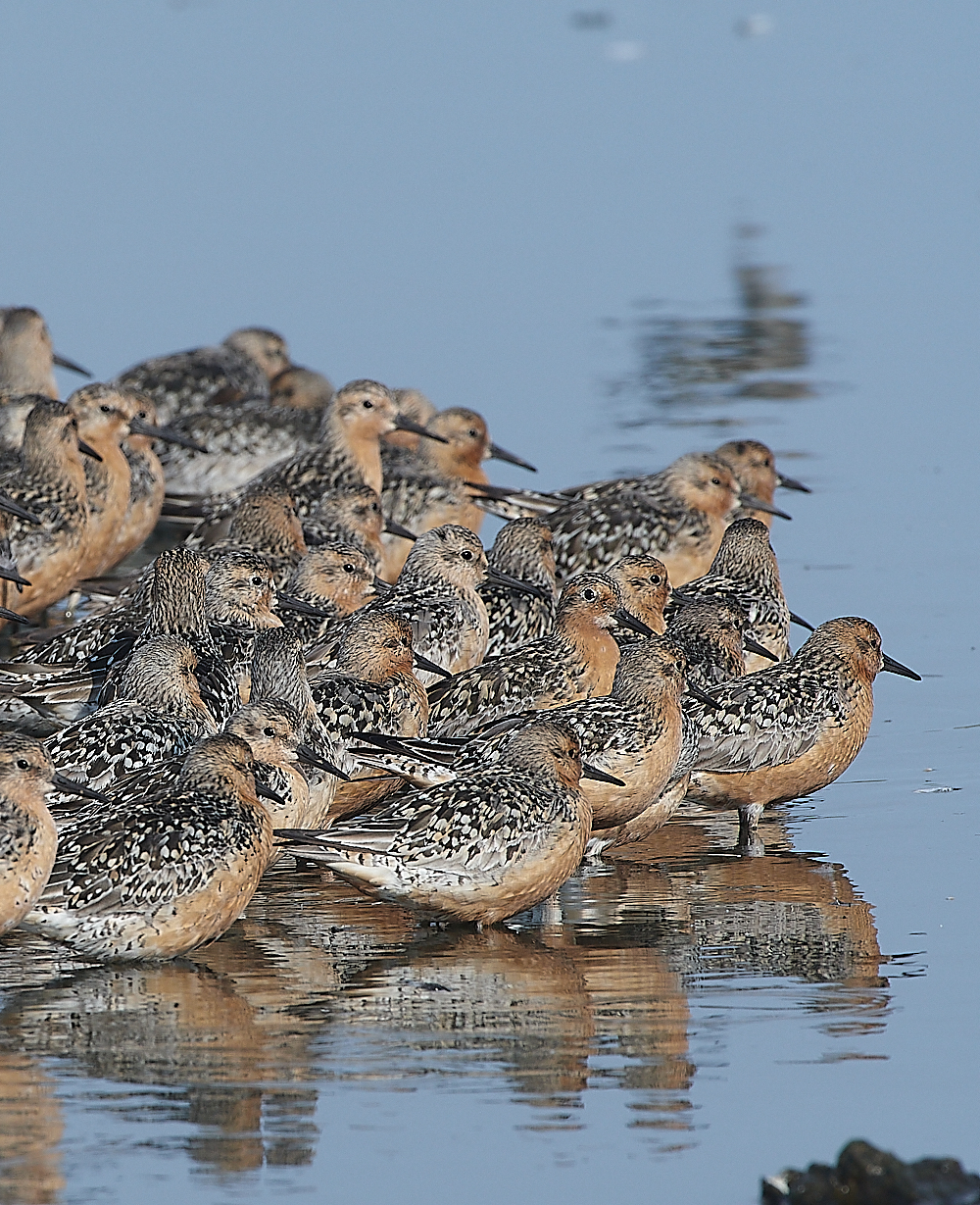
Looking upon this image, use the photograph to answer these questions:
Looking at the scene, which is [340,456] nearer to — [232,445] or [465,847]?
[232,445]

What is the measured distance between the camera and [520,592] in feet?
38.4

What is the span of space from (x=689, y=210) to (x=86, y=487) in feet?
61.0

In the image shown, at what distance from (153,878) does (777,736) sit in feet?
10.1

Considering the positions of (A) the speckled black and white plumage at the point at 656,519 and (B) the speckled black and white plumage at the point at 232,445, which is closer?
(A) the speckled black and white plumage at the point at 656,519

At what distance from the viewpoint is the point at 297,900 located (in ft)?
27.5

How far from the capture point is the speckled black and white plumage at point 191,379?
18.2 m

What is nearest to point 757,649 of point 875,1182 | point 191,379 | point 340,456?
point 340,456

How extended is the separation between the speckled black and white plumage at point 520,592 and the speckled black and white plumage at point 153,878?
3936mm

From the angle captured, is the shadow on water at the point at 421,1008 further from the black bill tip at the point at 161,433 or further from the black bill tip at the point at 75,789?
the black bill tip at the point at 161,433

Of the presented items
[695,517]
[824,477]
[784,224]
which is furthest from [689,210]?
[695,517]

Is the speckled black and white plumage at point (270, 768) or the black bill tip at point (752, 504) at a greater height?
the black bill tip at point (752, 504)

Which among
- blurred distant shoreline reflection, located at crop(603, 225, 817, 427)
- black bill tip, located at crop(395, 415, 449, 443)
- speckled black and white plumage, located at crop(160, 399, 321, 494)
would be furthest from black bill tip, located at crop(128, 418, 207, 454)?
blurred distant shoreline reflection, located at crop(603, 225, 817, 427)

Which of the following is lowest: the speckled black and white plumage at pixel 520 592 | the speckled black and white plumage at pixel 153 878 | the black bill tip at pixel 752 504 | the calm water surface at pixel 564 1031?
the calm water surface at pixel 564 1031

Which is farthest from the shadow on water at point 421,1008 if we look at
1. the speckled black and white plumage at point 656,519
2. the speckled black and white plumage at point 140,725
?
the speckled black and white plumage at point 656,519
